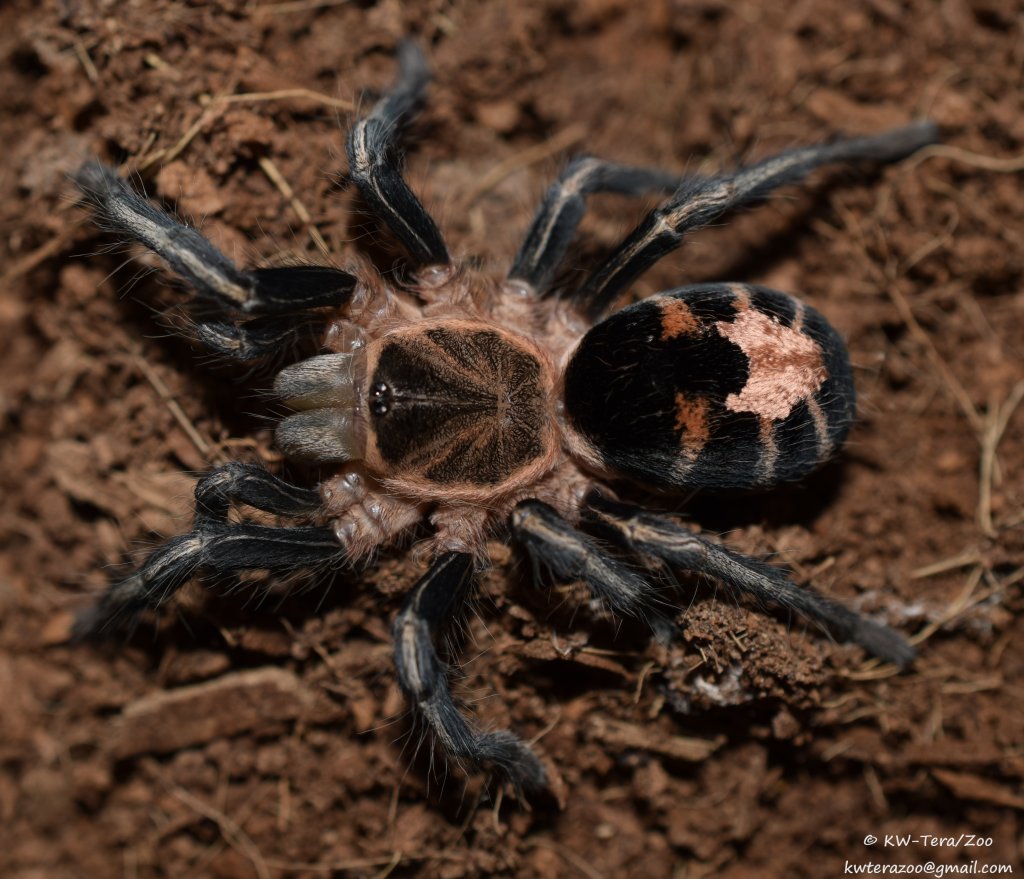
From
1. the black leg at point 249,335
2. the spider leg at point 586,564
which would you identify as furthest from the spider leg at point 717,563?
the black leg at point 249,335

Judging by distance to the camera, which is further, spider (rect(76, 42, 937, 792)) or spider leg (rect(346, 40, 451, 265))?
spider leg (rect(346, 40, 451, 265))

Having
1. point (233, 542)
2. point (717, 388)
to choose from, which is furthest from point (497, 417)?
point (233, 542)

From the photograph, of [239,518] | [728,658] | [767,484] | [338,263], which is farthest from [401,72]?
[728,658]

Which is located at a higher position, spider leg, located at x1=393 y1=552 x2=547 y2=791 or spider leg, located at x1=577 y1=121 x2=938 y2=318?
spider leg, located at x1=577 y1=121 x2=938 y2=318

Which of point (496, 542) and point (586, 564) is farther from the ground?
point (586, 564)

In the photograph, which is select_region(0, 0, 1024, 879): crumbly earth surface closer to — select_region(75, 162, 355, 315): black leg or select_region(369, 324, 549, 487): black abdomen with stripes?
select_region(75, 162, 355, 315): black leg

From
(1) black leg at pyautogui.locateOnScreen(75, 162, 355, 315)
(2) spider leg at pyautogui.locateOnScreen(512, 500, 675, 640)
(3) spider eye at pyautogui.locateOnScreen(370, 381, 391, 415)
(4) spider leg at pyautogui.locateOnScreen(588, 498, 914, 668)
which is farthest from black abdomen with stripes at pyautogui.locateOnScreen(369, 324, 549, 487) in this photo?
(4) spider leg at pyautogui.locateOnScreen(588, 498, 914, 668)

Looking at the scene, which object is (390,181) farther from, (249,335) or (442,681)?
(442,681)
